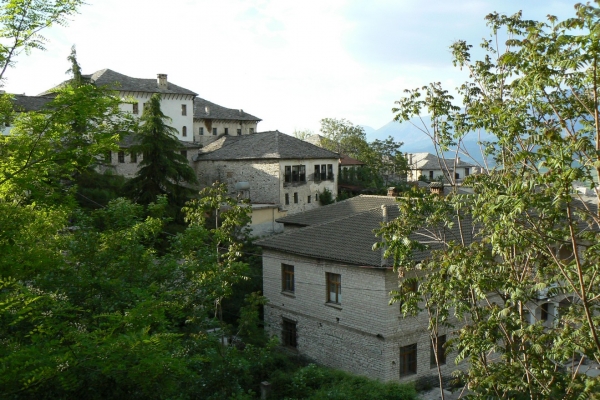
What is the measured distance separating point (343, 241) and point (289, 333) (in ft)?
14.9

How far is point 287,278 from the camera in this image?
21609 millimetres

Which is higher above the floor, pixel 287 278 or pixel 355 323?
pixel 287 278

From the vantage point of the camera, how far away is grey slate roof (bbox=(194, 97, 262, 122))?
58125 millimetres

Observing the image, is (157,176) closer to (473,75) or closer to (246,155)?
(246,155)

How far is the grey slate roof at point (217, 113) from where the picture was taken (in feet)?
191

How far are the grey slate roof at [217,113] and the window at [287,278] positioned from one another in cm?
3832

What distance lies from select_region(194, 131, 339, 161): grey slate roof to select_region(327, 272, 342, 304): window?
73.7 feet

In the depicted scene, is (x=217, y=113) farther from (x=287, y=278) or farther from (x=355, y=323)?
(x=355, y=323)

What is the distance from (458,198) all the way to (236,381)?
7.24 m

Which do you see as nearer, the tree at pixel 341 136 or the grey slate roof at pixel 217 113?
the grey slate roof at pixel 217 113

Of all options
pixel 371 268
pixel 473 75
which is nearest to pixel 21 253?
pixel 473 75

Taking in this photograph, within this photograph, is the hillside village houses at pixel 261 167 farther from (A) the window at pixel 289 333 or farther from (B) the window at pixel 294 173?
(A) the window at pixel 289 333

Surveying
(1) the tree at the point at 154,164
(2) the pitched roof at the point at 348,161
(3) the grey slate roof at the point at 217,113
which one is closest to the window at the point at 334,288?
(1) the tree at the point at 154,164

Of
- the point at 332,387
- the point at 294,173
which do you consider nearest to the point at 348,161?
the point at 294,173
